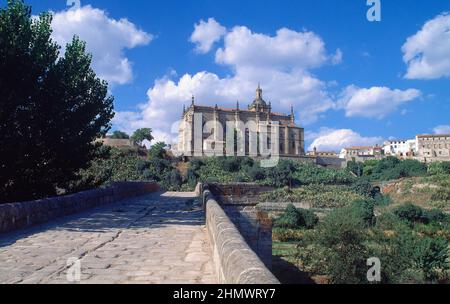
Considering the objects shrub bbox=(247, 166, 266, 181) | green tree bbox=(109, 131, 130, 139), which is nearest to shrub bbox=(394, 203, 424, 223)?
shrub bbox=(247, 166, 266, 181)

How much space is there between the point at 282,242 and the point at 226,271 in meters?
30.3

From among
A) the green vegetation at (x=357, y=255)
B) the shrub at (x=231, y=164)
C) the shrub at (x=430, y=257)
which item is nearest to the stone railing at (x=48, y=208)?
the green vegetation at (x=357, y=255)

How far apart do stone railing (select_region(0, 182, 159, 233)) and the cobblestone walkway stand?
13.3 inches

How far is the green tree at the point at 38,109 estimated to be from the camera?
13.0 m

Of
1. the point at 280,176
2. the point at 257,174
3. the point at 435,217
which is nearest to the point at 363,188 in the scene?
the point at 280,176

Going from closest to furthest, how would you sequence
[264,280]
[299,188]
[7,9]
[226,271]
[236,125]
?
[264,280] → [226,271] → [7,9] → [299,188] → [236,125]

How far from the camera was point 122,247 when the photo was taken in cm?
668

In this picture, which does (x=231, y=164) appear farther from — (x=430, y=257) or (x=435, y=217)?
(x=430, y=257)

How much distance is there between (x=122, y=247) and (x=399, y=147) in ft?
442

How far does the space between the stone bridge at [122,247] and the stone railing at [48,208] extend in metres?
0.02

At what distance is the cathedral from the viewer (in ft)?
269

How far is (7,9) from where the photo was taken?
13.6 m
